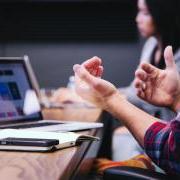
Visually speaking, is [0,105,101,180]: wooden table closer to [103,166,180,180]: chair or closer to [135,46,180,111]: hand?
[103,166,180,180]: chair

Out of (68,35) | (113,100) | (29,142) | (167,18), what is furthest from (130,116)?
(68,35)

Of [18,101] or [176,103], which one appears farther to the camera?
[18,101]

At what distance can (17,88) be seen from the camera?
1664mm

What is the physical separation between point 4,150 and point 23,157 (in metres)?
0.08

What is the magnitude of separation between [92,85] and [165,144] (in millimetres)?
234

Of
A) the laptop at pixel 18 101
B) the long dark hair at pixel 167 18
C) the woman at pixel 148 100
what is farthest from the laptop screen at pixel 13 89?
the long dark hair at pixel 167 18

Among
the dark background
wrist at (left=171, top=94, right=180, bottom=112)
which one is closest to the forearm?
wrist at (left=171, top=94, right=180, bottom=112)

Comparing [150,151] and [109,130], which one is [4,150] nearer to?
[150,151]

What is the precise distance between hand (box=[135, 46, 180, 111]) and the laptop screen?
450 mm

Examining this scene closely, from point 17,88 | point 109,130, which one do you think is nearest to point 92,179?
point 17,88

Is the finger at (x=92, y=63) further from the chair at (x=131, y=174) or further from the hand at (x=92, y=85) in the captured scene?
the chair at (x=131, y=174)

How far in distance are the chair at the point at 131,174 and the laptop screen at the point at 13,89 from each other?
53 centimetres

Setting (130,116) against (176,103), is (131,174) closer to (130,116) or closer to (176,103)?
(130,116)

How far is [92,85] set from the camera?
3.84 ft
